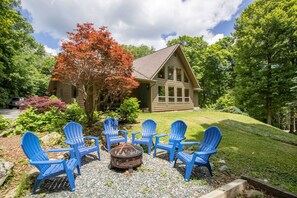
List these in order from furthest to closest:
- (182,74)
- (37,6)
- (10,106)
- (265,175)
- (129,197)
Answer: (10,106)
(182,74)
(37,6)
(265,175)
(129,197)

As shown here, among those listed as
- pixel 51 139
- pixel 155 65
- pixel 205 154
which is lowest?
pixel 51 139

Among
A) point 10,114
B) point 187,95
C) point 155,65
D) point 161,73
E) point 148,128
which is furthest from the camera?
point 187,95

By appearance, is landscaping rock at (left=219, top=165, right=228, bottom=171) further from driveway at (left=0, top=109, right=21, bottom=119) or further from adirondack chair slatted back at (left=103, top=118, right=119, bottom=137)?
driveway at (left=0, top=109, right=21, bottom=119)

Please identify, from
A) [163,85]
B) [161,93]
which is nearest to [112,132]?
[163,85]

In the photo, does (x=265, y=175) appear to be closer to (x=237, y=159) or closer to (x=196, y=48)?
(x=237, y=159)

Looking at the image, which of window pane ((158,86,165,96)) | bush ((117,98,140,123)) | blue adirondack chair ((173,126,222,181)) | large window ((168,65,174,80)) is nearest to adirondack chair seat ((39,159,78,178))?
blue adirondack chair ((173,126,222,181))

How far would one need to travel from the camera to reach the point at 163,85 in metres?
14.7

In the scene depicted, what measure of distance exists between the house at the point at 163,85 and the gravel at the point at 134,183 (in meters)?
8.86

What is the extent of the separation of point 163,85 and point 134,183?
11887 mm

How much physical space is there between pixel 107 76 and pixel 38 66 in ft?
103

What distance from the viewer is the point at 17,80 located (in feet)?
60.6

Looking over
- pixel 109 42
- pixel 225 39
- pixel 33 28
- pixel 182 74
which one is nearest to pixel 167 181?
pixel 109 42

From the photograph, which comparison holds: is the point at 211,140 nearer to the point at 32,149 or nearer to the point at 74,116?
the point at 32,149

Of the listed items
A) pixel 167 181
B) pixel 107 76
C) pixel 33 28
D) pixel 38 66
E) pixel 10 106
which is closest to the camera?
pixel 167 181
